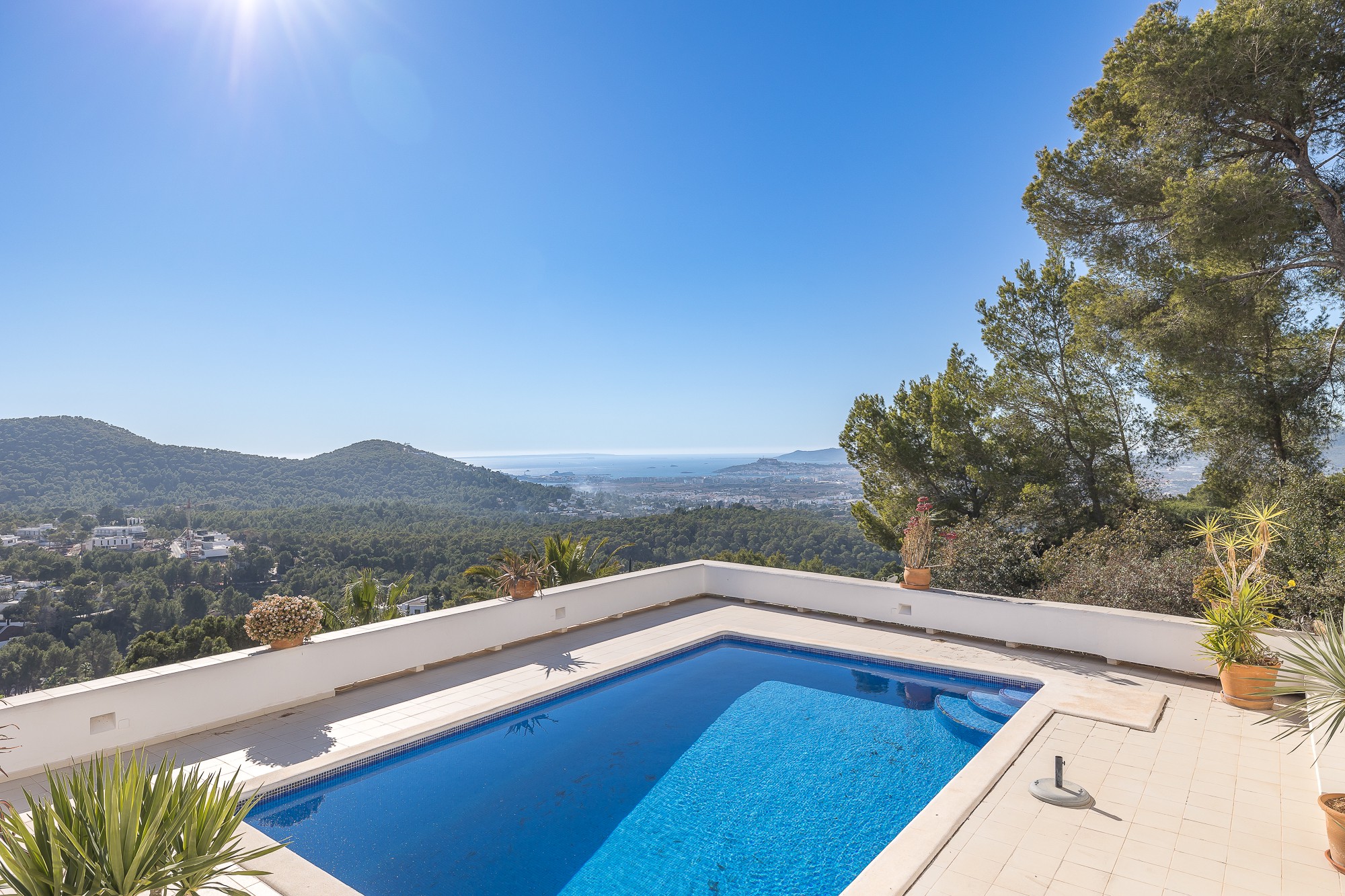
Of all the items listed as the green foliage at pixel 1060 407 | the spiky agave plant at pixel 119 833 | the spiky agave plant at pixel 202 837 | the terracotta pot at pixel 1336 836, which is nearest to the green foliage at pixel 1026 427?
the green foliage at pixel 1060 407

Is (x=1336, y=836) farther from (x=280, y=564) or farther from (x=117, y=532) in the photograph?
(x=117, y=532)

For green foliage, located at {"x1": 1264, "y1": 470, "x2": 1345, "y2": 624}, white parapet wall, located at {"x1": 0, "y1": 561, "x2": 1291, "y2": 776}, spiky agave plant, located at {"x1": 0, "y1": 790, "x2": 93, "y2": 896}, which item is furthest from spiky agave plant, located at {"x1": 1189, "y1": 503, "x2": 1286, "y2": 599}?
spiky agave plant, located at {"x1": 0, "y1": 790, "x2": 93, "y2": 896}

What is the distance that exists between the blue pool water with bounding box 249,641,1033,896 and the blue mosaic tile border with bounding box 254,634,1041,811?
0.13 feet

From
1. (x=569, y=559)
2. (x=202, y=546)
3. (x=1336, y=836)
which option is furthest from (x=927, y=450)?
(x=202, y=546)

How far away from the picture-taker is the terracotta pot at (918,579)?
7977 mm

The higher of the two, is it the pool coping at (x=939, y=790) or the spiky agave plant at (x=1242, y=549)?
the spiky agave plant at (x=1242, y=549)

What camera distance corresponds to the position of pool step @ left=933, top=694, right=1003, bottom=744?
539 cm

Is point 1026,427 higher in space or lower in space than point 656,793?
higher

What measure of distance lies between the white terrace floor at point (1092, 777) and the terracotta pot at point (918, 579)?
92 centimetres

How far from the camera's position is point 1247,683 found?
5.30m

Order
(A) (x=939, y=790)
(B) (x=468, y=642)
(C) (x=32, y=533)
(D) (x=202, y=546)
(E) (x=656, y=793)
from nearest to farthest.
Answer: (A) (x=939, y=790) < (E) (x=656, y=793) < (B) (x=468, y=642) < (C) (x=32, y=533) < (D) (x=202, y=546)

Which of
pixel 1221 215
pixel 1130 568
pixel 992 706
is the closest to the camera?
pixel 992 706

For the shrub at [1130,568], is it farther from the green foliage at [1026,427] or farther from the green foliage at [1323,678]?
the green foliage at [1323,678]

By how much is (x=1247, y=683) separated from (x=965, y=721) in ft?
7.29
